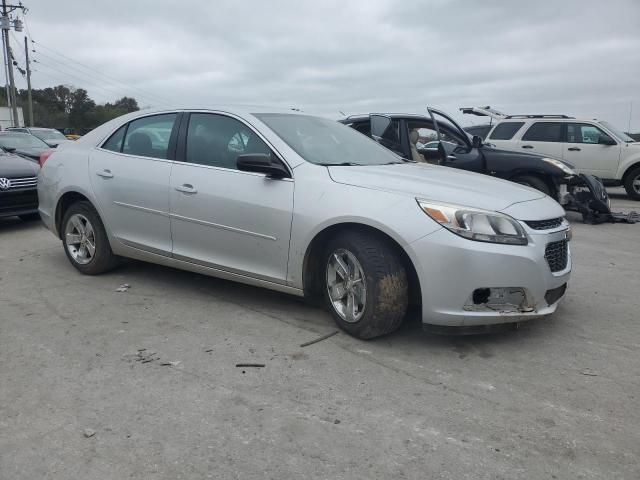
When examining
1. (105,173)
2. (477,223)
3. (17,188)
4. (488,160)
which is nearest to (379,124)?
(488,160)

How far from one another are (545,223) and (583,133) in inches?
389

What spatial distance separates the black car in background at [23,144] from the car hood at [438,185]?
11.1m

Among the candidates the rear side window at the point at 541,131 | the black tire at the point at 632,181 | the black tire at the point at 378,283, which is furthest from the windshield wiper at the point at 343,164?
the black tire at the point at 632,181

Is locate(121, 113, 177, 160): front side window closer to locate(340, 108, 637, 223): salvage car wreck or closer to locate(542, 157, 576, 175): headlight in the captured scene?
locate(340, 108, 637, 223): salvage car wreck

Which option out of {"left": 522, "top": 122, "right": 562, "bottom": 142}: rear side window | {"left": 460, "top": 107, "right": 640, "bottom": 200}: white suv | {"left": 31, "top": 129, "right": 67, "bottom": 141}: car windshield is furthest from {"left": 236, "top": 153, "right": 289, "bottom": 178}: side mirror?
{"left": 31, "top": 129, "right": 67, "bottom": 141}: car windshield

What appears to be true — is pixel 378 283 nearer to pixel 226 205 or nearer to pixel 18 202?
pixel 226 205

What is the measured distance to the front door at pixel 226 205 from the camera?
13.7 ft

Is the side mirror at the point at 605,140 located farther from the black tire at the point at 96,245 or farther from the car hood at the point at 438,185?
the black tire at the point at 96,245

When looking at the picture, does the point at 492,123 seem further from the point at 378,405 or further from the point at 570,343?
the point at 378,405

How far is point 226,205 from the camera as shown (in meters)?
4.37

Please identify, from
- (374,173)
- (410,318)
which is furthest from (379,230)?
(410,318)

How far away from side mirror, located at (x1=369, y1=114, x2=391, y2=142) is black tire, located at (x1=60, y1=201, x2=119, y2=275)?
13.5 feet

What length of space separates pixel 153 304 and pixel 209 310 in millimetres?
521

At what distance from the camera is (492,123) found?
13.2m
